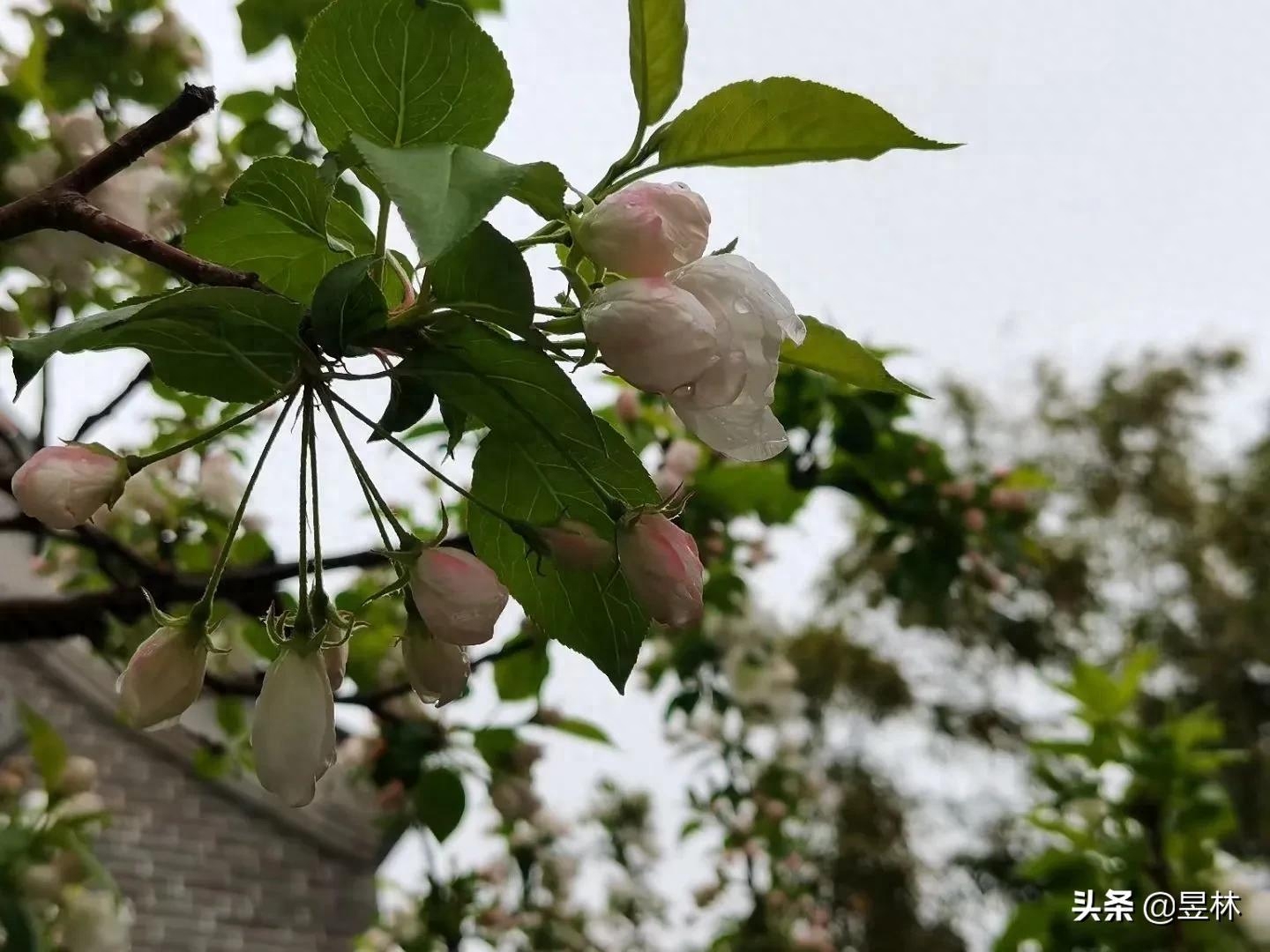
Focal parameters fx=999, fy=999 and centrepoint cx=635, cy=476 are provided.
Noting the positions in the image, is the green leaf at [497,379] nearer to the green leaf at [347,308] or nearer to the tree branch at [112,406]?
the green leaf at [347,308]

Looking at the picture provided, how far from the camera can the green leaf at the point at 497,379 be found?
0.80ft

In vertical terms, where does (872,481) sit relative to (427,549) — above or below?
above

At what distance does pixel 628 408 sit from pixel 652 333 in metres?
0.66

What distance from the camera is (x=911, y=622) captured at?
1.32 m

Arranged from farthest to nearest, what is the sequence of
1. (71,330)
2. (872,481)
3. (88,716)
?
(88,716) < (872,481) < (71,330)

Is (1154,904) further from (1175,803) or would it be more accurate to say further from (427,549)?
(427,549)

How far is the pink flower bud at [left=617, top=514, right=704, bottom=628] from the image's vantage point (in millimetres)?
261

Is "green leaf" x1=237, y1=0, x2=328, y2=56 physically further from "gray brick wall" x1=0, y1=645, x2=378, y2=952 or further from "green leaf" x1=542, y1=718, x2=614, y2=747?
"gray brick wall" x1=0, y1=645, x2=378, y2=952

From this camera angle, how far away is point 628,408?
2.93 feet

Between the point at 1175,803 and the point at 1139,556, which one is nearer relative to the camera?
the point at 1175,803

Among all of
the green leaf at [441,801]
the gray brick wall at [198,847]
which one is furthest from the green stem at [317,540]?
the gray brick wall at [198,847]

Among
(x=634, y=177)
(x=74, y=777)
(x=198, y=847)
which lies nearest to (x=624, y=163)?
(x=634, y=177)

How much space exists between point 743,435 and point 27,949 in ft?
2.11

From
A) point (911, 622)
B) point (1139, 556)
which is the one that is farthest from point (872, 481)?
point (1139, 556)
